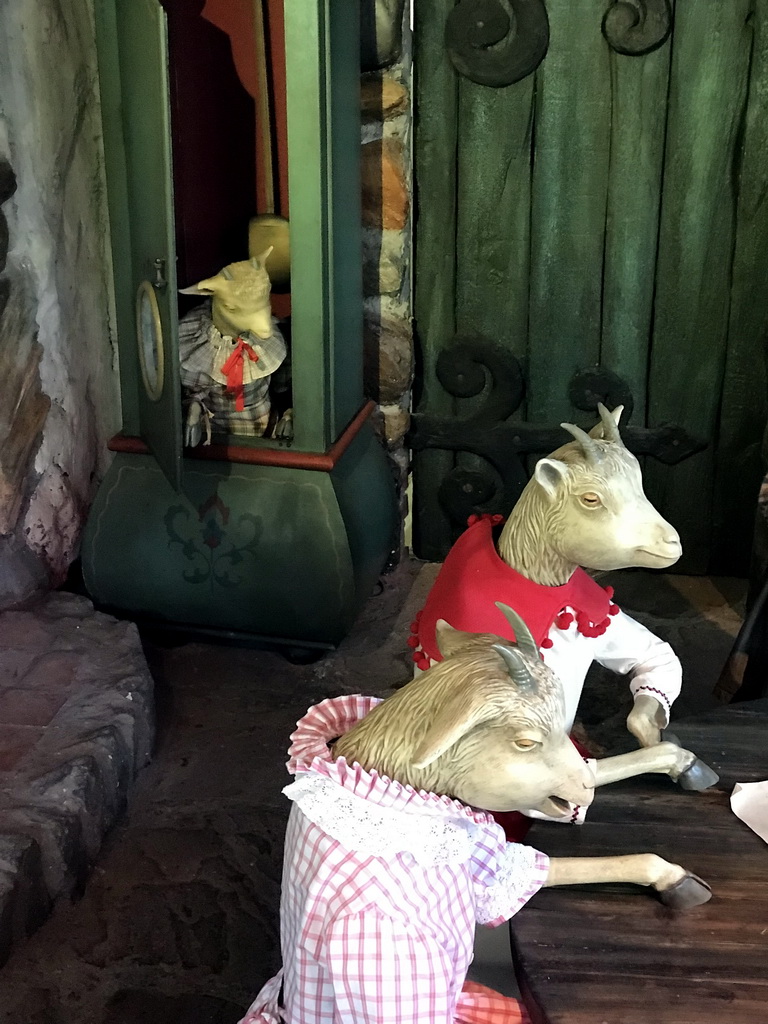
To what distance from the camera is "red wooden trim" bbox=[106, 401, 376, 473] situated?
2578 millimetres

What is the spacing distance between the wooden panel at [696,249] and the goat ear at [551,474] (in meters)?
1.35

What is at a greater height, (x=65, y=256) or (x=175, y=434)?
(x=65, y=256)

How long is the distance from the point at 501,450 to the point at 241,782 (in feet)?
4.12

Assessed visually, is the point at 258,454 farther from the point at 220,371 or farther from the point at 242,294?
the point at 242,294

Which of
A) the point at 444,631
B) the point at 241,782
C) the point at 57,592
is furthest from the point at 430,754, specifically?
the point at 57,592

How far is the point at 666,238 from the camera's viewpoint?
2.88m

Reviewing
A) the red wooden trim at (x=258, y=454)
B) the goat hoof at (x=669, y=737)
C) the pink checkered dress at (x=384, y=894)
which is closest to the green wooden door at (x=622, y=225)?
the red wooden trim at (x=258, y=454)

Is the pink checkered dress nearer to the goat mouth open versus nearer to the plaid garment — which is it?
the goat mouth open

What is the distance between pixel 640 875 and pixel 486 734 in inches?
10.9

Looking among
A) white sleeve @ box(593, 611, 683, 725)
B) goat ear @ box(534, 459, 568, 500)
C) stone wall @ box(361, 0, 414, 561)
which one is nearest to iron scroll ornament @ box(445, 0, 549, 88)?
stone wall @ box(361, 0, 414, 561)

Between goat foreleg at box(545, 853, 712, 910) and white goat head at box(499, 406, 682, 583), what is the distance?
0.56 metres

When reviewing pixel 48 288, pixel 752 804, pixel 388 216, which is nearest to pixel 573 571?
pixel 752 804

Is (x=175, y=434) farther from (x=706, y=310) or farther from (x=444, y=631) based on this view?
(x=706, y=310)

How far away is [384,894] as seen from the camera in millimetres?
1139
